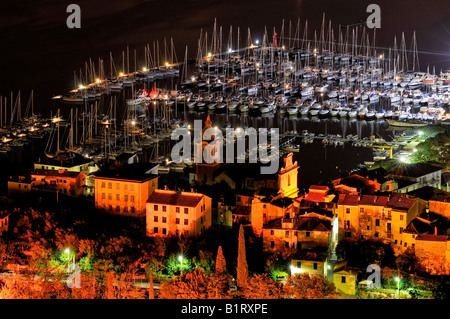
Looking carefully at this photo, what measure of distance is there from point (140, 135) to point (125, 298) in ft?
37.9

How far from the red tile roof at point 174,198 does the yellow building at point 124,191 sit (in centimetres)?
74

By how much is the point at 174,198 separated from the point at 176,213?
0.84 feet

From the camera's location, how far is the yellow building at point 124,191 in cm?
1350

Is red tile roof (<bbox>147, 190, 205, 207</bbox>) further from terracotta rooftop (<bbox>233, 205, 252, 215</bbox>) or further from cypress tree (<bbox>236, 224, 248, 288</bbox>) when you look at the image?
cypress tree (<bbox>236, 224, 248, 288</bbox>)

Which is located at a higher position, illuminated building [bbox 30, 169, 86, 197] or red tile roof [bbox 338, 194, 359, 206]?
red tile roof [bbox 338, 194, 359, 206]

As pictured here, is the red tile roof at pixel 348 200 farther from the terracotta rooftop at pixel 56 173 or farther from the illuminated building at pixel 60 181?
the terracotta rooftop at pixel 56 173

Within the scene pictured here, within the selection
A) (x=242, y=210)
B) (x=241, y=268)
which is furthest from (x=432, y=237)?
(x=242, y=210)

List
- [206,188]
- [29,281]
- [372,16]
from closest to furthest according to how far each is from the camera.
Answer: [29,281] < [206,188] < [372,16]

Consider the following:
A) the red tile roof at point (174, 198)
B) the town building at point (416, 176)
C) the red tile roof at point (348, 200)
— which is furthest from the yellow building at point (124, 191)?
the town building at point (416, 176)

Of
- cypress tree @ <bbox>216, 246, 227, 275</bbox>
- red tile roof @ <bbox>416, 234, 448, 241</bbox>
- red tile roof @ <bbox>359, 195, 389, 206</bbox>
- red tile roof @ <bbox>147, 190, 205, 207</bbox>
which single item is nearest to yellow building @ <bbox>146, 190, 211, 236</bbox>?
red tile roof @ <bbox>147, 190, 205, 207</bbox>

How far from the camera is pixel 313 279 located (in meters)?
10.5

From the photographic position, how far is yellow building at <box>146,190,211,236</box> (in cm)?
1242
